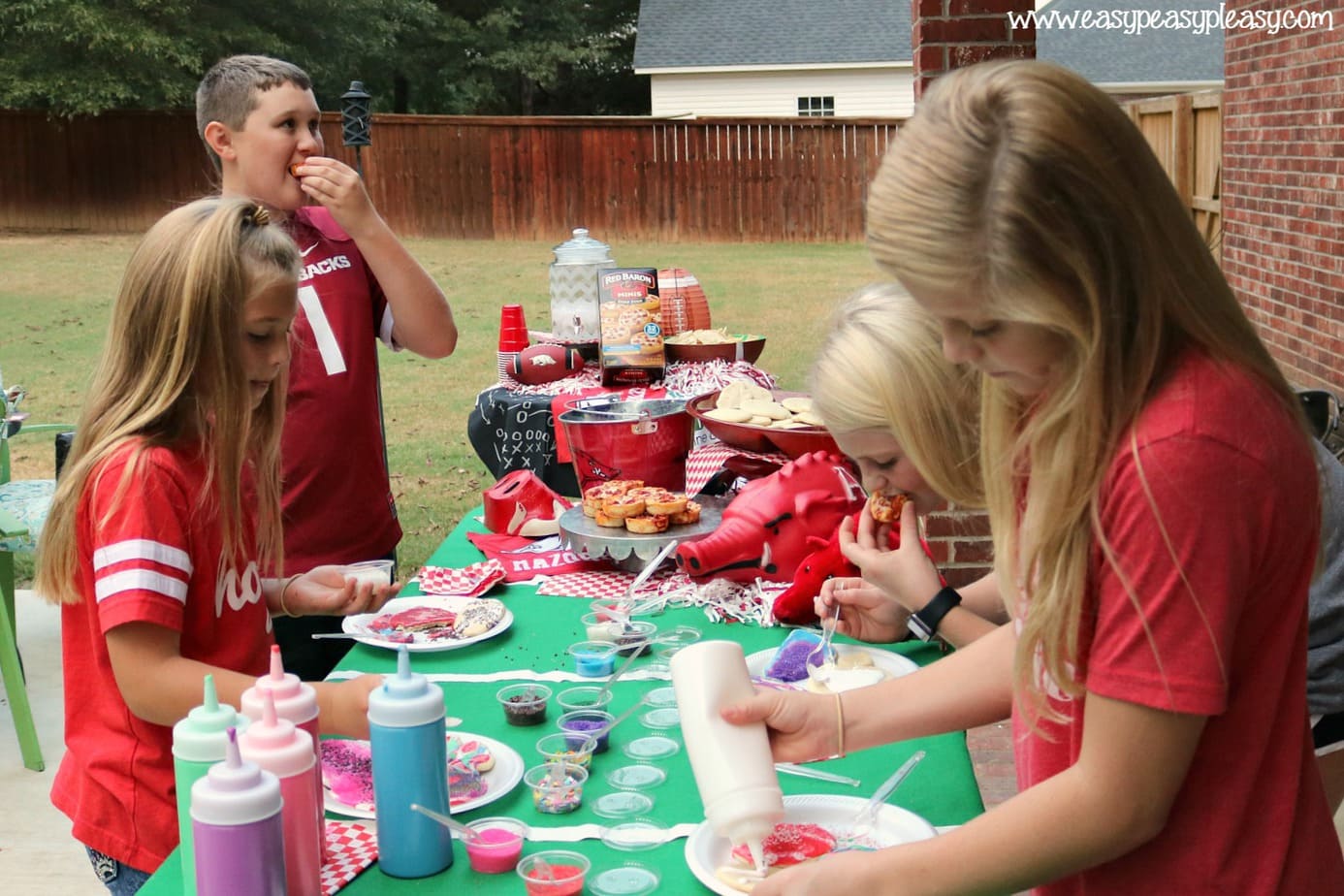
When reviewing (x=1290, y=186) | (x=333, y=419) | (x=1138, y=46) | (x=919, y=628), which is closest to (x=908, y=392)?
(x=919, y=628)

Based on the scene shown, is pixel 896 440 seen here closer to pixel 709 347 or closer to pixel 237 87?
pixel 237 87

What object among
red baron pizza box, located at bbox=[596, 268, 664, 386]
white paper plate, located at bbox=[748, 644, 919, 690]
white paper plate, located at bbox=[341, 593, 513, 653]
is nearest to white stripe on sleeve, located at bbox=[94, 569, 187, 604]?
white paper plate, located at bbox=[341, 593, 513, 653]

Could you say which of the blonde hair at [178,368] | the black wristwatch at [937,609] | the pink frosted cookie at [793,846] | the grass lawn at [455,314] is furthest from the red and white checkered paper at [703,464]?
the pink frosted cookie at [793,846]

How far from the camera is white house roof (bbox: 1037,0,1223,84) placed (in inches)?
962

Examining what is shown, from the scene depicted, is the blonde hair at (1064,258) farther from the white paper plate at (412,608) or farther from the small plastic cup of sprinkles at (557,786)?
the white paper plate at (412,608)

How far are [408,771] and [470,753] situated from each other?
40cm

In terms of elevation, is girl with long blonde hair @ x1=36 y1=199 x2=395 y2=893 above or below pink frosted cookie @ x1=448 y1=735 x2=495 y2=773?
above

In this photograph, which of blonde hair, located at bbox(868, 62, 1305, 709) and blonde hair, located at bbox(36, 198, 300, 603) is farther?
blonde hair, located at bbox(36, 198, 300, 603)

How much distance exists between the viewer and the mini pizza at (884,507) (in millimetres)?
2346

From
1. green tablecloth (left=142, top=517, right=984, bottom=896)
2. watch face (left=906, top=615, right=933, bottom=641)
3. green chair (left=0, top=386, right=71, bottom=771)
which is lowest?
green chair (left=0, top=386, right=71, bottom=771)

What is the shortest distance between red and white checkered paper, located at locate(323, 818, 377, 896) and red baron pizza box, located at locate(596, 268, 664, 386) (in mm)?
2654

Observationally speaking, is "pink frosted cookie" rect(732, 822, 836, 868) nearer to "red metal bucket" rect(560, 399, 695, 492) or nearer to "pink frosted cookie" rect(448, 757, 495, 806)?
"pink frosted cookie" rect(448, 757, 495, 806)

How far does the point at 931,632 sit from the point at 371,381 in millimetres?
1721

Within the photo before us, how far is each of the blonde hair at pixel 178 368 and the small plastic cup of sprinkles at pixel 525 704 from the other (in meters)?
0.49
